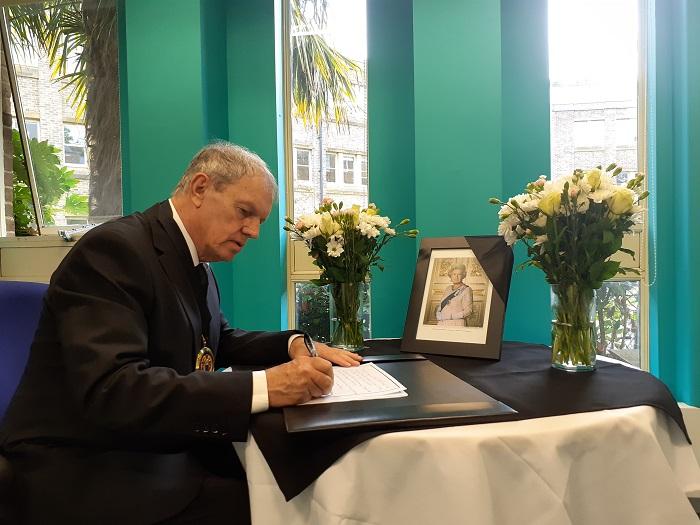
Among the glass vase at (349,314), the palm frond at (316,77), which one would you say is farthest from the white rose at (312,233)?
the palm frond at (316,77)

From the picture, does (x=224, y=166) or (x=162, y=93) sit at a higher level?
(x=162, y=93)

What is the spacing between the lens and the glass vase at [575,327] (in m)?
1.17

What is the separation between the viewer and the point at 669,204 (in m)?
2.27

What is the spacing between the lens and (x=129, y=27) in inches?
86.4

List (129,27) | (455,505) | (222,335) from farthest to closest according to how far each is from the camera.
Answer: (129,27) < (222,335) < (455,505)

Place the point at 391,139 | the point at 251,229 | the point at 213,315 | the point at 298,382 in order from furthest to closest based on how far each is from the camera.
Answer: the point at 391,139
the point at 213,315
the point at 251,229
the point at 298,382

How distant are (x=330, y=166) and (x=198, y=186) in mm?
1478

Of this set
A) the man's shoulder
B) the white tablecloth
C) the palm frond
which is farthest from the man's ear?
the palm frond

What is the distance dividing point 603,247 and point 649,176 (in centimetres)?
153

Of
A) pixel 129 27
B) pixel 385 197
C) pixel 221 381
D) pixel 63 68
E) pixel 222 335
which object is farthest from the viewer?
pixel 63 68

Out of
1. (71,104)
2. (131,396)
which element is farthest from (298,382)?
(71,104)

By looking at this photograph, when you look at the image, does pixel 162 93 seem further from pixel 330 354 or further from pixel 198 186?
pixel 330 354

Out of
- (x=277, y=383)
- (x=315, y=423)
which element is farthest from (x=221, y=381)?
(x=315, y=423)

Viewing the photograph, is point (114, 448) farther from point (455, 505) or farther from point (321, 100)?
point (321, 100)
